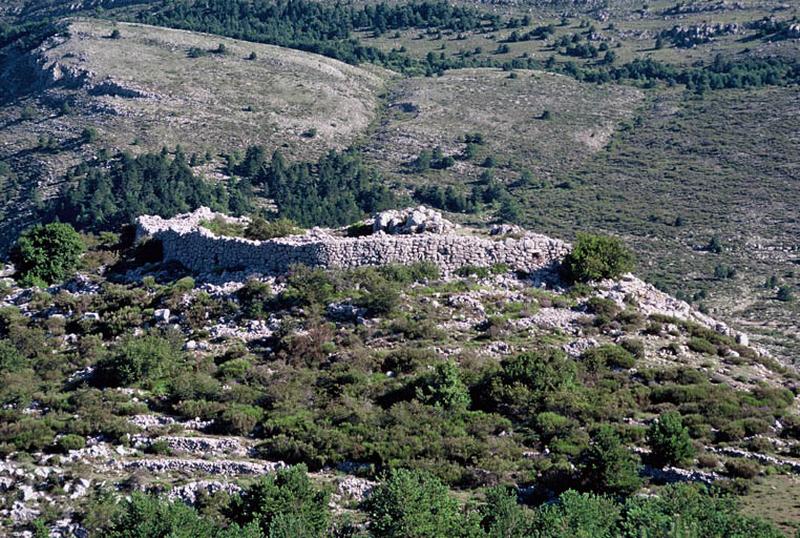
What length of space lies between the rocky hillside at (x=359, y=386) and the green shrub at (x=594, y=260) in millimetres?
590

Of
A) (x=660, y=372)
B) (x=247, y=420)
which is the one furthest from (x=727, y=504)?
(x=247, y=420)

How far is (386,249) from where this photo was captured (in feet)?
124

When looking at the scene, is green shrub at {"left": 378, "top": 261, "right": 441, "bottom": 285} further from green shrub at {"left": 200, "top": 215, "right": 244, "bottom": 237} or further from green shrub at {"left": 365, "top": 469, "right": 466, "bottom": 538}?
green shrub at {"left": 365, "top": 469, "right": 466, "bottom": 538}

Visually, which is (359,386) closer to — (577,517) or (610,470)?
(610,470)

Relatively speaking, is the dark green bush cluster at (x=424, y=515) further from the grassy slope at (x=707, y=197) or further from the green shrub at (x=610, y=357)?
the grassy slope at (x=707, y=197)

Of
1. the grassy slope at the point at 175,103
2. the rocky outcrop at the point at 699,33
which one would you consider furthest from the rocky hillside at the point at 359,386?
the rocky outcrop at the point at 699,33

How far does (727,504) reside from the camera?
24500mm

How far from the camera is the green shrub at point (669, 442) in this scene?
2730cm

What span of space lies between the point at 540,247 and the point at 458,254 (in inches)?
116

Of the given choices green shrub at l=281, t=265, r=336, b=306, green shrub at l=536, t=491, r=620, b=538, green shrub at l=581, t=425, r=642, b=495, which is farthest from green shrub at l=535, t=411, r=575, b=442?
green shrub at l=281, t=265, r=336, b=306

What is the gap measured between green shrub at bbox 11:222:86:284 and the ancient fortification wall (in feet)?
17.3

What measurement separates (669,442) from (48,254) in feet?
82.3

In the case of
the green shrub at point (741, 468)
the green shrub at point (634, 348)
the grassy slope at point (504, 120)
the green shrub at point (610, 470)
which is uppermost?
the green shrub at point (610, 470)

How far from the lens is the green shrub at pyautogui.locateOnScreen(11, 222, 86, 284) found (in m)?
42.5
